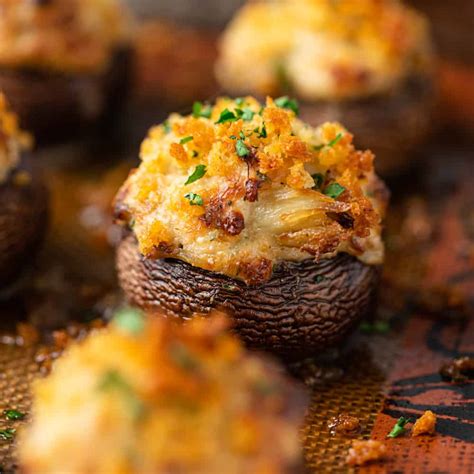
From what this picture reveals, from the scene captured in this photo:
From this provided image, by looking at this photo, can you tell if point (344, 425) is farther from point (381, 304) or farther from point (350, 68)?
point (350, 68)

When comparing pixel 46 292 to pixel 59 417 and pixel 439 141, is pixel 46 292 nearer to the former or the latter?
pixel 59 417

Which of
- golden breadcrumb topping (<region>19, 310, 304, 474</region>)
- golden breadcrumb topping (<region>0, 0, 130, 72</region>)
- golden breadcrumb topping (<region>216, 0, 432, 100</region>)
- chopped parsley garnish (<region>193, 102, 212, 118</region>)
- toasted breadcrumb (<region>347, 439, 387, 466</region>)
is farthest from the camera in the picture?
golden breadcrumb topping (<region>0, 0, 130, 72</region>)

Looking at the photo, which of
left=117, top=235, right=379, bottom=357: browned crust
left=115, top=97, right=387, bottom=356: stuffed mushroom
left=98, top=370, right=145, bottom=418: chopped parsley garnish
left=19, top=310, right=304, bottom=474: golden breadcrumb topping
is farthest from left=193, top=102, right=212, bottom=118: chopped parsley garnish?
left=98, top=370, right=145, bottom=418: chopped parsley garnish

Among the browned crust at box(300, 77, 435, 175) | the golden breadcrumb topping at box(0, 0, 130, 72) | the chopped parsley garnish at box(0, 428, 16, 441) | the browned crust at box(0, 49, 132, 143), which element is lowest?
the chopped parsley garnish at box(0, 428, 16, 441)

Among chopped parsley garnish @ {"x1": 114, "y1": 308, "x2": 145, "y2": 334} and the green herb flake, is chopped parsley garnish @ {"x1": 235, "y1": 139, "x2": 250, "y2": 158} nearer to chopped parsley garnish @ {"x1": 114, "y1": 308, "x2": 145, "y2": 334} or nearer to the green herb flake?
the green herb flake

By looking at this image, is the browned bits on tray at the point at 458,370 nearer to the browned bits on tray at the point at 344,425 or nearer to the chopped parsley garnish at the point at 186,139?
the browned bits on tray at the point at 344,425

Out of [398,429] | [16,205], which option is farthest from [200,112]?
[398,429]

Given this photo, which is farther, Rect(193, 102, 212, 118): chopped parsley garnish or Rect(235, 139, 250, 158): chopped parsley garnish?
Rect(193, 102, 212, 118): chopped parsley garnish

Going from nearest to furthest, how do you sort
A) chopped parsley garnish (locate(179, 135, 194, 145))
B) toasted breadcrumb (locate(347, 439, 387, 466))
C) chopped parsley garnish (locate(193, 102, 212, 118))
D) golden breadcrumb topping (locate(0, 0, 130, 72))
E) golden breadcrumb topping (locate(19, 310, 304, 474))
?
golden breadcrumb topping (locate(19, 310, 304, 474)) < toasted breadcrumb (locate(347, 439, 387, 466)) < chopped parsley garnish (locate(179, 135, 194, 145)) < chopped parsley garnish (locate(193, 102, 212, 118)) < golden breadcrumb topping (locate(0, 0, 130, 72))
